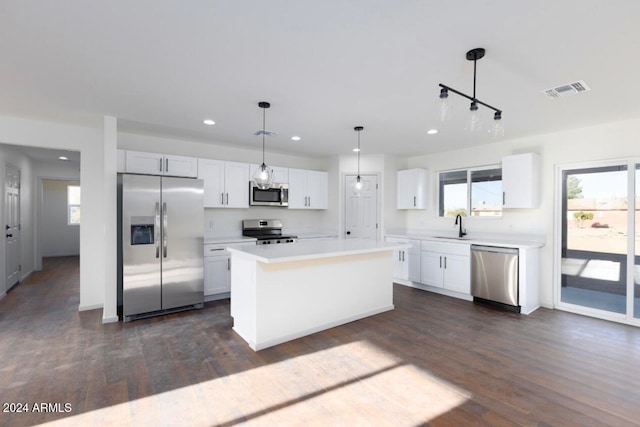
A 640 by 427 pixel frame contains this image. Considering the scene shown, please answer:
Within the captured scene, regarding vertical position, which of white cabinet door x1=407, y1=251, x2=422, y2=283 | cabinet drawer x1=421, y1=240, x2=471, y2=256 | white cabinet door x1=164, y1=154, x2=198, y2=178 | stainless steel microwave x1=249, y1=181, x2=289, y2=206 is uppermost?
white cabinet door x1=164, y1=154, x2=198, y2=178

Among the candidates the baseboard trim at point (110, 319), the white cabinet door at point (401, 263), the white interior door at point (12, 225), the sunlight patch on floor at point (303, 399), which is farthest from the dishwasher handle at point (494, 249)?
the white interior door at point (12, 225)

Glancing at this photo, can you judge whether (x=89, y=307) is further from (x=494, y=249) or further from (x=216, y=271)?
(x=494, y=249)

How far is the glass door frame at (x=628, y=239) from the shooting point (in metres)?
3.68

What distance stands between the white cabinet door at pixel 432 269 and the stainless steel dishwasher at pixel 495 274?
54 centimetres

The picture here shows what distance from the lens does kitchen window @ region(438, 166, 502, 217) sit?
499cm

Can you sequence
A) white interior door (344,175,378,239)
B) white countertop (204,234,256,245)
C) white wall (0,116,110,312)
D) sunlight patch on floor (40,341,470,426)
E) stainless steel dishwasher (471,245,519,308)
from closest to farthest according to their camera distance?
sunlight patch on floor (40,341,470,426) → white wall (0,116,110,312) → stainless steel dishwasher (471,245,519,308) → white countertop (204,234,256,245) → white interior door (344,175,378,239)

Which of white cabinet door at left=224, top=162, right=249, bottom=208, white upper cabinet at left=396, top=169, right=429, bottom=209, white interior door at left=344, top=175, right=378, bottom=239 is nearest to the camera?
white cabinet door at left=224, top=162, right=249, bottom=208

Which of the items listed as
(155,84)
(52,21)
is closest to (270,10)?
(52,21)

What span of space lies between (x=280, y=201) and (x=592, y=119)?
4537 millimetres

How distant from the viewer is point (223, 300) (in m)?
4.61

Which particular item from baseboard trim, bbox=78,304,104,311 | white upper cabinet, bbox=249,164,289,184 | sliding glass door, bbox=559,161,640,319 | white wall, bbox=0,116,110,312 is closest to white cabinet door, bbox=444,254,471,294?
sliding glass door, bbox=559,161,640,319

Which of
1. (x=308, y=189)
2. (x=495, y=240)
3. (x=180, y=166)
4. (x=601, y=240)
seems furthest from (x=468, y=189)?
(x=180, y=166)

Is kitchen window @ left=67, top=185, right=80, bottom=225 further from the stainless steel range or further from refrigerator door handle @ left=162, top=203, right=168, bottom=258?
refrigerator door handle @ left=162, top=203, right=168, bottom=258

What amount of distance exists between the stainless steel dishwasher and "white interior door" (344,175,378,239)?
6.40 ft
